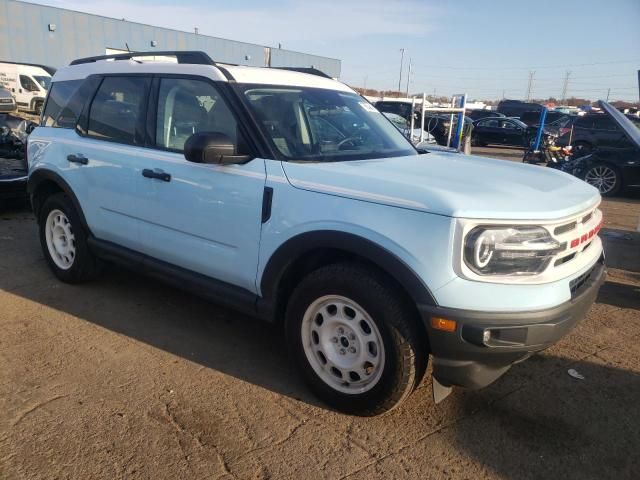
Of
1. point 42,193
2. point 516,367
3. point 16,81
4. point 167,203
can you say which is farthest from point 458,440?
point 16,81

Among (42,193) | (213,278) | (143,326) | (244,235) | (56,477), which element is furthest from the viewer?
(42,193)

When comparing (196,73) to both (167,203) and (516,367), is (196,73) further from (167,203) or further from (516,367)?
(516,367)

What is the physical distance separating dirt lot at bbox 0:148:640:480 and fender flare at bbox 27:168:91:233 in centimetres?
80

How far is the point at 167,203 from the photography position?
364cm

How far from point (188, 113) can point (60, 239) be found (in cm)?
213

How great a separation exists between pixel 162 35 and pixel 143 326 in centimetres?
3499

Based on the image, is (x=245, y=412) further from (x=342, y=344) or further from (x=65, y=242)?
(x=65, y=242)

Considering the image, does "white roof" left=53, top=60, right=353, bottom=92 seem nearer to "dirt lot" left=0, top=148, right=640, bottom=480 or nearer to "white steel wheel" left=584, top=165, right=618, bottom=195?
"dirt lot" left=0, top=148, right=640, bottom=480

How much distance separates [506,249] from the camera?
8.10 ft

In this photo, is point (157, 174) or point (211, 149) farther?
point (157, 174)

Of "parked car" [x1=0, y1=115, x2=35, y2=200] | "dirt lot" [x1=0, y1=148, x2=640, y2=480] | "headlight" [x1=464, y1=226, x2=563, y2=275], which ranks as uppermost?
"headlight" [x1=464, y1=226, x2=563, y2=275]

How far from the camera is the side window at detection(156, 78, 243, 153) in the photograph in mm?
3432

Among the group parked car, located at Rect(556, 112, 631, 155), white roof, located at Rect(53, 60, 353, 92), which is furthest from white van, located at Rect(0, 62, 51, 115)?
white roof, located at Rect(53, 60, 353, 92)

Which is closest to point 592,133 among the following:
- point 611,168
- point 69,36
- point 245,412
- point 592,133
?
point 592,133
